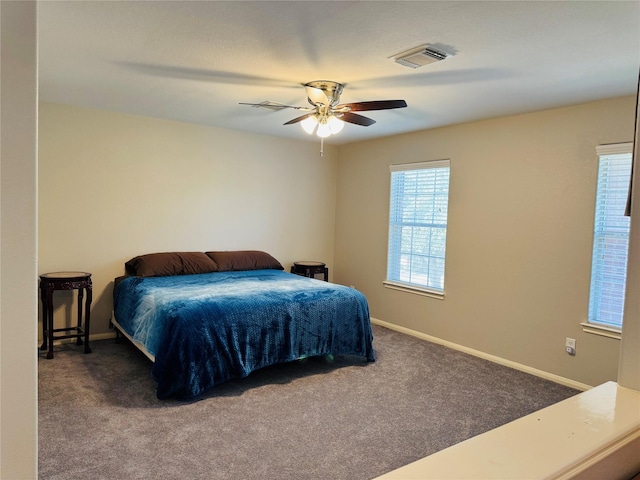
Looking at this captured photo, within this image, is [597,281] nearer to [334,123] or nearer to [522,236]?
[522,236]

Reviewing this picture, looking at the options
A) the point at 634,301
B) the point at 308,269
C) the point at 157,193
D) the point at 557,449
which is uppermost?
the point at 157,193

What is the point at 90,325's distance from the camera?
446 centimetres

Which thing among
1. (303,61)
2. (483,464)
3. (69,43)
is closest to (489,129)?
(303,61)

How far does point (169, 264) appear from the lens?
4504mm

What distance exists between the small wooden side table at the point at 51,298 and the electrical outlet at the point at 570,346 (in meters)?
4.25

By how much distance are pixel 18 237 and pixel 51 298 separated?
3.34m

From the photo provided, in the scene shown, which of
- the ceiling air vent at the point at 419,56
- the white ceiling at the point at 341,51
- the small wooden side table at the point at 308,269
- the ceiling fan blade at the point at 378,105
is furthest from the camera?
the small wooden side table at the point at 308,269

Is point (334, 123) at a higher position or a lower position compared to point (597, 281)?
higher

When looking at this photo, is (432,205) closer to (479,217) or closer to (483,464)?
(479,217)

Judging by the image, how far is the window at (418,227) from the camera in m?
4.75

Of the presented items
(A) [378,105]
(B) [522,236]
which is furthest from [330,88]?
(B) [522,236]

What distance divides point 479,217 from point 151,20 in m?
3.35

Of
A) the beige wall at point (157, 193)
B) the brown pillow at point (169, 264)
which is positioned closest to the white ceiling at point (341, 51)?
the beige wall at point (157, 193)

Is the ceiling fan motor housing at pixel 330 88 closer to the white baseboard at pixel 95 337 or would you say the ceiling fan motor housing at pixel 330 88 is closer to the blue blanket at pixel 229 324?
the blue blanket at pixel 229 324
